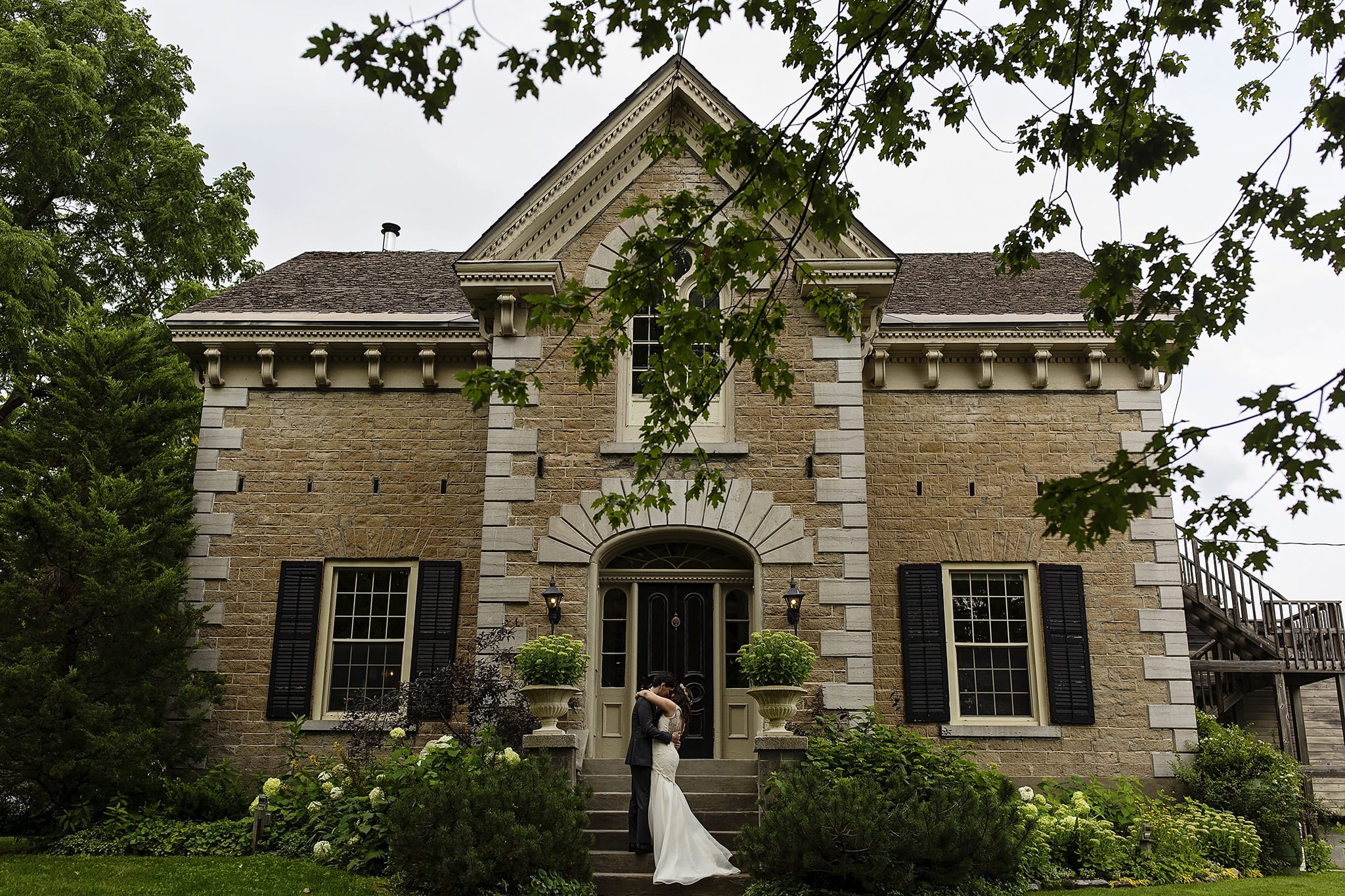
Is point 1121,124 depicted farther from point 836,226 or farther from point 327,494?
point 327,494

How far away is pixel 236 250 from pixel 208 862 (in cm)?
1375

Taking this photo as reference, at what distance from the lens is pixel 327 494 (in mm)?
14484

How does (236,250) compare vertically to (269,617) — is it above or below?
above

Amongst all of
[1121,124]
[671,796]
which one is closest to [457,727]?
[671,796]

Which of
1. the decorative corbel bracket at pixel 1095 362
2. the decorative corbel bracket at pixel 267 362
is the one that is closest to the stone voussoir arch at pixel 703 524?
the decorative corbel bracket at pixel 267 362

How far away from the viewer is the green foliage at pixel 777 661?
11.1m

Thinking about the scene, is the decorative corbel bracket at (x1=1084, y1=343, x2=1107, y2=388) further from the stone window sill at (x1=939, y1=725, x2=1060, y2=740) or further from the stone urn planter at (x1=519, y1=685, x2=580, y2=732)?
the stone urn planter at (x1=519, y1=685, x2=580, y2=732)

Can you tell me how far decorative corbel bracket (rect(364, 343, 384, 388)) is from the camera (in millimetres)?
14633

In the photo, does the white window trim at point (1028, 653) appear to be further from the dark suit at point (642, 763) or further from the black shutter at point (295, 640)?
the black shutter at point (295, 640)

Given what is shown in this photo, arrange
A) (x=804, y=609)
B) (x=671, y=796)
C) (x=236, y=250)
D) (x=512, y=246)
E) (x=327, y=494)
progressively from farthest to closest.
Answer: (x=236, y=250), (x=327, y=494), (x=512, y=246), (x=804, y=609), (x=671, y=796)

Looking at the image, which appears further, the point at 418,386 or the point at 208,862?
the point at 418,386

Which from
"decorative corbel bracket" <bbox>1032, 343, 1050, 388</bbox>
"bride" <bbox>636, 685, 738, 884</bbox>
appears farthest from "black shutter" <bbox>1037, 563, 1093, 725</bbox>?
"bride" <bbox>636, 685, 738, 884</bbox>

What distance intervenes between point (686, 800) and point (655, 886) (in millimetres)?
1339

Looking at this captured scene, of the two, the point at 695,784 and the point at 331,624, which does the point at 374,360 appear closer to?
the point at 331,624
